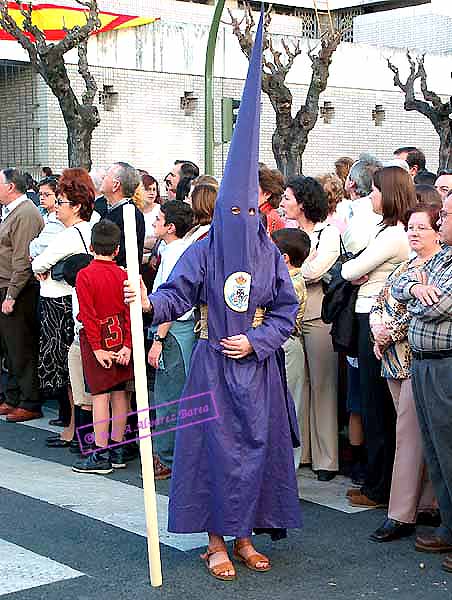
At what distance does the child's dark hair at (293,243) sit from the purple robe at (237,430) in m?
1.32

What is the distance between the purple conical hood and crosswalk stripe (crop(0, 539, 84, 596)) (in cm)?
135

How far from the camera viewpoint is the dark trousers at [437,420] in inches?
203

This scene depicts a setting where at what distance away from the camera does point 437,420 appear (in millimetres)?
5191

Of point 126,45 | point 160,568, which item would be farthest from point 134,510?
point 126,45

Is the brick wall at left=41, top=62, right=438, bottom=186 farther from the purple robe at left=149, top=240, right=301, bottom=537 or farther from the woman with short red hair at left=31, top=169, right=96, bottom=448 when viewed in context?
the purple robe at left=149, top=240, right=301, bottom=537

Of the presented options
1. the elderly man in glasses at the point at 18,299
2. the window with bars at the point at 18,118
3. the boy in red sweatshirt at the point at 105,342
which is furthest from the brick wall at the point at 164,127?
the boy in red sweatshirt at the point at 105,342

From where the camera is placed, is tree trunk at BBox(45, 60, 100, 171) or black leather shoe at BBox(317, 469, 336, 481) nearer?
black leather shoe at BBox(317, 469, 336, 481)

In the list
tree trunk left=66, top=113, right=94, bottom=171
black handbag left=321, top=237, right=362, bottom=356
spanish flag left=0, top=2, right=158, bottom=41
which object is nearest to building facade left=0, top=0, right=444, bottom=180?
spanish flag left=0, top=2, right=158, bottom=41

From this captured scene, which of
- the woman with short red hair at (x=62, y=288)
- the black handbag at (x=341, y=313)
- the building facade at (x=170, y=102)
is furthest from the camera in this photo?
the building facade at (x=170, y=102)

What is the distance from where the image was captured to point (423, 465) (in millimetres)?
5707

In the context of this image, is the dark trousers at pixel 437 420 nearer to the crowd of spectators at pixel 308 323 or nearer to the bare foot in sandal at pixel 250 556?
the crowd of spectators at pixel 308 323

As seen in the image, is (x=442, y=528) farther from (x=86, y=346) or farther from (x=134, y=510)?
(x=86, y=346)

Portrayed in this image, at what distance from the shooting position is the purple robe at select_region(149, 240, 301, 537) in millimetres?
5039

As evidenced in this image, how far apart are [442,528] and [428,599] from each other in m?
0.63
